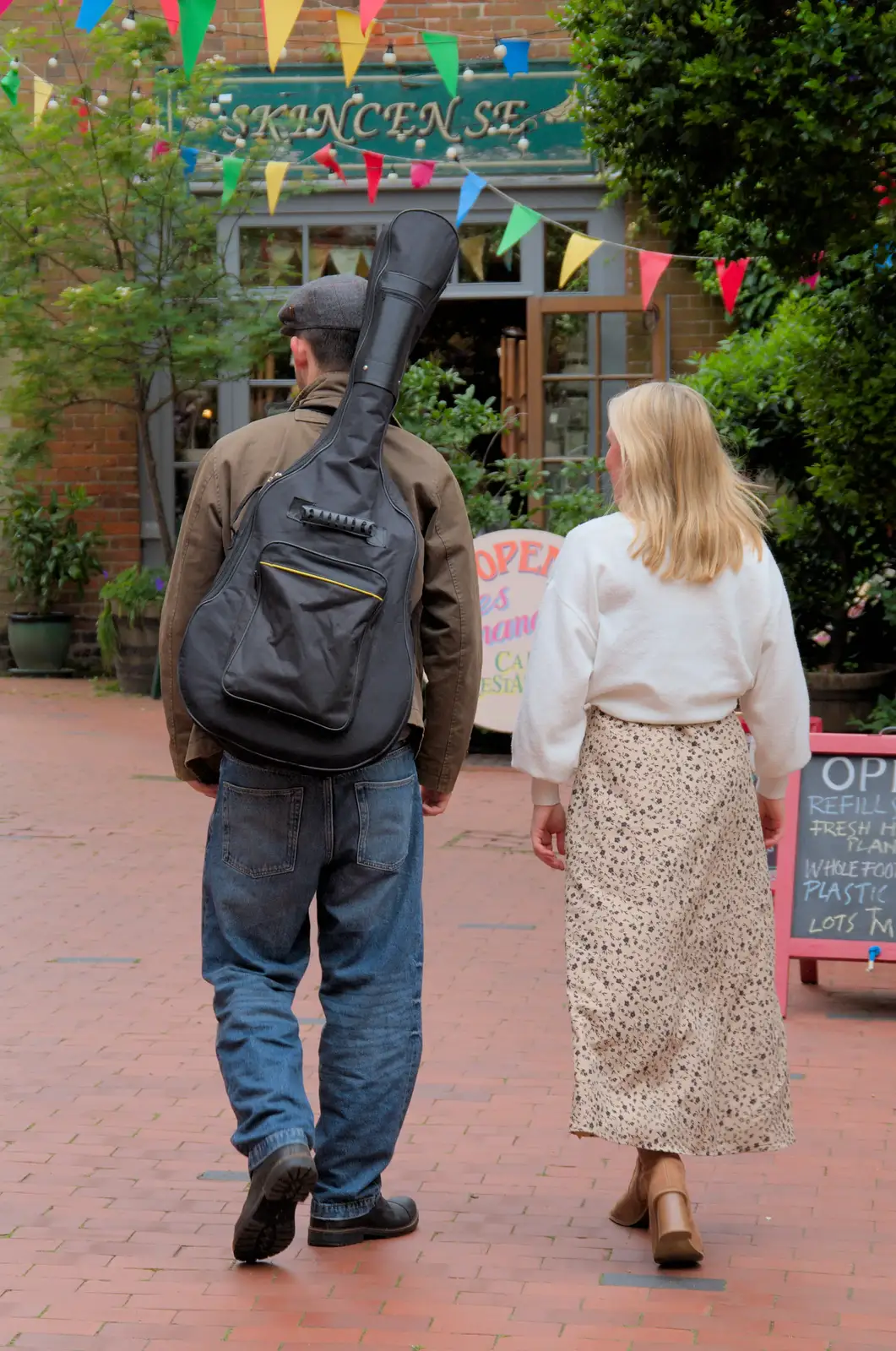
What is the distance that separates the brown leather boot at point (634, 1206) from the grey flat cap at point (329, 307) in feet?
5.84

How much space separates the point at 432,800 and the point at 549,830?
0.25m

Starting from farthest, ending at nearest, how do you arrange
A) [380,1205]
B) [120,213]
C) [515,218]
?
1. [120,213]
2. [515,218]
3. [380,1205]

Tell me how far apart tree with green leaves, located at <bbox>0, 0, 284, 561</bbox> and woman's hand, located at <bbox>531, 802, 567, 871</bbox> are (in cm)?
879

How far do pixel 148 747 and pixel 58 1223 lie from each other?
24.4ft

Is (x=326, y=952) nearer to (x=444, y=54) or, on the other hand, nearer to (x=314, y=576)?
(x=314, y=576)

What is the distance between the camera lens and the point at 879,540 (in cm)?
1004

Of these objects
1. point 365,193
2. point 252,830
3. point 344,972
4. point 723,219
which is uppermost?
point 365,193

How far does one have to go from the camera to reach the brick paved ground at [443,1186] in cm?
334

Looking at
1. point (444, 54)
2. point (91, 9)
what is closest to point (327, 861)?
point (91, 9)

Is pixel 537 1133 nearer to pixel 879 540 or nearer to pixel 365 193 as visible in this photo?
pixel 879 540

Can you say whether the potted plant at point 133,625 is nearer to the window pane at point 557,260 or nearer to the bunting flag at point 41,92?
the bunting flag at point 41,92

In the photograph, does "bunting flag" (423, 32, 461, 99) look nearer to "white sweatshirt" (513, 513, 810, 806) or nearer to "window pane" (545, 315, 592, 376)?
"window pane" (545, 315, 592, 376)

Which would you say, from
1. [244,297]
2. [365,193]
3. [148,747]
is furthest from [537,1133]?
[365,193]

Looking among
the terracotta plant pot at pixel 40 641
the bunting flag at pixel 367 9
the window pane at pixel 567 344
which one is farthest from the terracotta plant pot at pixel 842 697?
the terracotta plant pot at pixel 40 641
